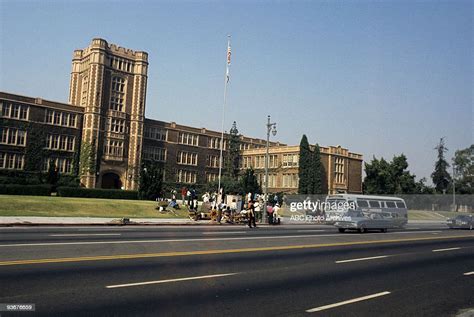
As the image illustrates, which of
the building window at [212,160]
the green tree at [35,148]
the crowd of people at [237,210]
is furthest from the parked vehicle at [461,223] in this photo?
the building window at [212,160]

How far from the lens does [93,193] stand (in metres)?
51.7

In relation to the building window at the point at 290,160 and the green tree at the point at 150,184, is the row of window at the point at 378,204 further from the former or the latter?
the building window at the point at 290,160

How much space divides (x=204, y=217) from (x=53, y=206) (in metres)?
11.5

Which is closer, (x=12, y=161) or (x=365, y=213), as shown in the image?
(x=365, y=213)

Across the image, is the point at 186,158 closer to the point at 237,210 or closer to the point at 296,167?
the point at 296,167

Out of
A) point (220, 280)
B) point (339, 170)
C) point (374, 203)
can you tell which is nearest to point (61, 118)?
point (374, 203)

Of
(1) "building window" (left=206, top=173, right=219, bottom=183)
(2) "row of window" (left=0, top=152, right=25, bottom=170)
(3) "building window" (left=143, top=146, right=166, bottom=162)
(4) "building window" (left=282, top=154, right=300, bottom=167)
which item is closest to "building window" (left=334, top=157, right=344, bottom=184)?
(4) "building window" (left=282, top=154, right=300, bottom=167)

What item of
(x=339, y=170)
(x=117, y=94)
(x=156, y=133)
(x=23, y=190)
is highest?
(x=117, y=94)

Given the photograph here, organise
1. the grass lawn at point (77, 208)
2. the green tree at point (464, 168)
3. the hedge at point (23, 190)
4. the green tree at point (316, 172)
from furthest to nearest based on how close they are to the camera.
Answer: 1. the green tree at point (464, 168)
2. the green tree at point (316, 172)
3. the hedge at point (23, 190)
4. the grass lawn at point (77, 208)

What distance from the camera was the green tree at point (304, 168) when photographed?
77750mm

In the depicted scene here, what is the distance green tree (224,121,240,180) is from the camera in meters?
89.6

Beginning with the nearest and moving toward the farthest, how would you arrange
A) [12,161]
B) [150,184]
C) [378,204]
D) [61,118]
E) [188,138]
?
[378,204], [150,184], [12,161], [61,118], [188,138]

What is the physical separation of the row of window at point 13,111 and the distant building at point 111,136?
0.12 m

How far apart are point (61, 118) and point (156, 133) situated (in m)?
18.3
